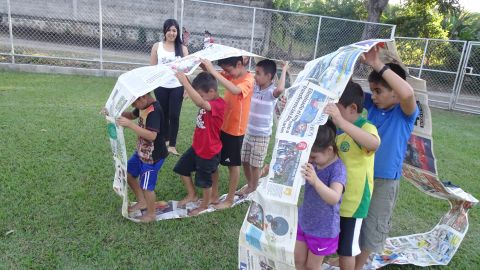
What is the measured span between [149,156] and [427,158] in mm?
2068

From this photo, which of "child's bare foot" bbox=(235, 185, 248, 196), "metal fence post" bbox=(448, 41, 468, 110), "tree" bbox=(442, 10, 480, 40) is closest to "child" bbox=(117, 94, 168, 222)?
"child's bare foot" bbox=(235, 185, 248, 196)

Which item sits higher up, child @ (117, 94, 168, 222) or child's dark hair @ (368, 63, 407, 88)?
child's dark hair @ (368, 63, 407, 88)

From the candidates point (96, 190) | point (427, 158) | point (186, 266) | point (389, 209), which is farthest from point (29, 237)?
point (427, 158)

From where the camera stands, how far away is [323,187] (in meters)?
1.92

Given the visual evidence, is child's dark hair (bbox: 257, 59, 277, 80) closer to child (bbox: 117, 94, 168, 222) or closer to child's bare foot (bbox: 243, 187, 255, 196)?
child (bbox: 117, 94, 168, 222)

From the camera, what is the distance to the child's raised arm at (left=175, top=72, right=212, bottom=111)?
274cm

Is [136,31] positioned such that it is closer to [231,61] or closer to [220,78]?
[231,61]

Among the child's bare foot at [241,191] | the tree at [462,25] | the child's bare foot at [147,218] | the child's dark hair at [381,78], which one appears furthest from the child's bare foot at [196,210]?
the tree at [462,25]

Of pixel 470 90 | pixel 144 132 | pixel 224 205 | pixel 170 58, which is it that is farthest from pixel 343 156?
pixel 470 90

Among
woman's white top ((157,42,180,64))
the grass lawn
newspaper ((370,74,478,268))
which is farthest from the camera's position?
woman's white top ((157,42,180,64))

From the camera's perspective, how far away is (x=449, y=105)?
10.9 m

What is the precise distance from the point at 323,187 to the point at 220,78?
1.37 m

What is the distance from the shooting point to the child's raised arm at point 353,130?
6.26 feet

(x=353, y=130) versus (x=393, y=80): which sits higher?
(x=393, y=80)
